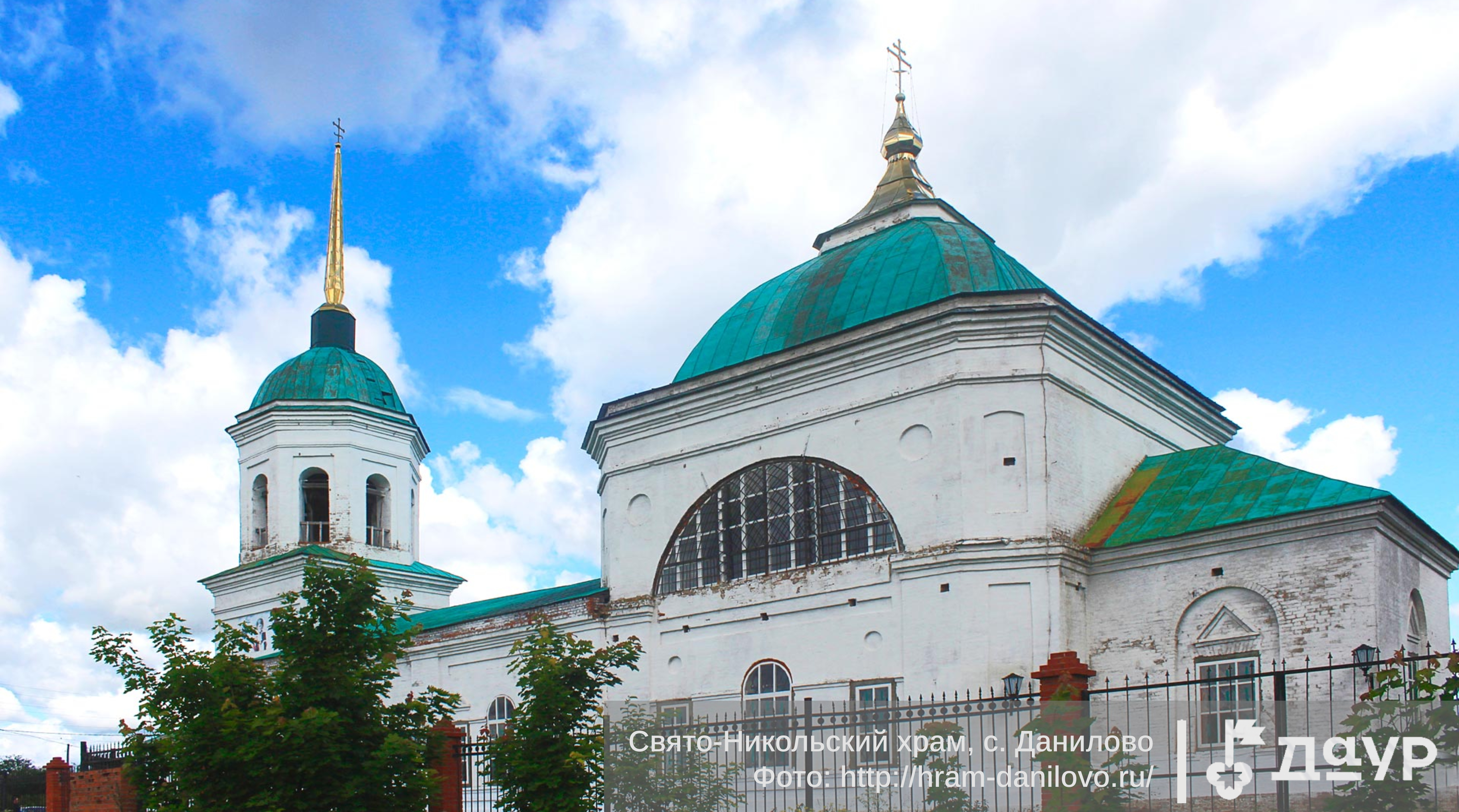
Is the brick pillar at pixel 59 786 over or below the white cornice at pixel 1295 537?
below

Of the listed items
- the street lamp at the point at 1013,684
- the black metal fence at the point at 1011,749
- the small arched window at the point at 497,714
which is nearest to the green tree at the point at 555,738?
the black metal fence at the point at 1011,749

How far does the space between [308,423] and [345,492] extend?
1.77m

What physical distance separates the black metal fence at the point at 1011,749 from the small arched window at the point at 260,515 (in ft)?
43.8

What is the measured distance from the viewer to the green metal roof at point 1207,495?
53.0 feet

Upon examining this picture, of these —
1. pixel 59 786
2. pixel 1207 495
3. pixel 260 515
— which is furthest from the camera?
pixel 260 515

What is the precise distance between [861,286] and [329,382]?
14595mm

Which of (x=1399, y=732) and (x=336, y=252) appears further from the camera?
(x=336, y=252)

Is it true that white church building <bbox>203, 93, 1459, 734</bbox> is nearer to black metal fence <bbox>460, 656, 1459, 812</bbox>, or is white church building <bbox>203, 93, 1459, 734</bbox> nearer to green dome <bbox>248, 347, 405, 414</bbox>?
black metal fence <bbox>460, 656, 1459, 812</bbox>

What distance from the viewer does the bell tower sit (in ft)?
95.0

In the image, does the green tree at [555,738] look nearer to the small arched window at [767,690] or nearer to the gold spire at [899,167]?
→ the small arched window at [767,690]

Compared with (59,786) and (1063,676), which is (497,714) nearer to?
(59,786)

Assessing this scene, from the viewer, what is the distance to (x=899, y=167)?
25.1 m

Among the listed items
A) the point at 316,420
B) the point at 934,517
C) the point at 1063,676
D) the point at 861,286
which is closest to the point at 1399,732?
the point at 1063,676

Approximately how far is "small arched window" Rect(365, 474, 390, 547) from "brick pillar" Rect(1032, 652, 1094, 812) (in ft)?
69.8
